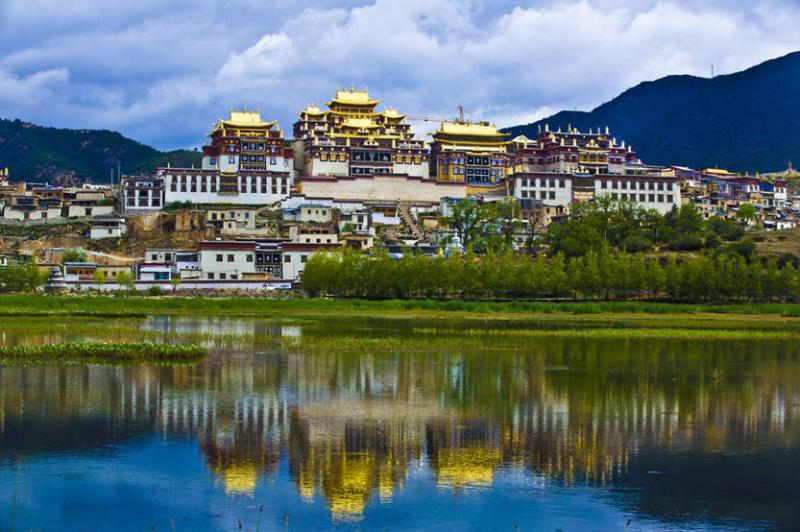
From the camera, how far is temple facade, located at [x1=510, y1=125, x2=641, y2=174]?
397 ft

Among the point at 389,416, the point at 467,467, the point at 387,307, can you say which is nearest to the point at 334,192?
the point at 387,307

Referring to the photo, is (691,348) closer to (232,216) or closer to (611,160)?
(232,216)

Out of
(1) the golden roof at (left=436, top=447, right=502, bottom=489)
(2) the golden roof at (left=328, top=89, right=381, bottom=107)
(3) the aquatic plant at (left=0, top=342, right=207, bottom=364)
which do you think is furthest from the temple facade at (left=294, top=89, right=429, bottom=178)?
(1) the golden roof at (left=436, top=447, right=502, bottom=489)

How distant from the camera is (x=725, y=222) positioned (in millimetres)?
102375

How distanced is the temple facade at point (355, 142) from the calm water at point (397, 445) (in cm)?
7262

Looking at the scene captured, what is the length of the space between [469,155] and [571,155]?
11110 millimetres

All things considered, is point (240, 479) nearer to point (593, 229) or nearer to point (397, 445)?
point (397, 445)

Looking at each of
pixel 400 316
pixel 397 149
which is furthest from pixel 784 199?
pixel 400 316

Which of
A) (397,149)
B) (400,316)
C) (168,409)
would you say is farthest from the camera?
(397,149)

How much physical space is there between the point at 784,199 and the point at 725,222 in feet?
121

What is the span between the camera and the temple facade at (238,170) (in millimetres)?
106438

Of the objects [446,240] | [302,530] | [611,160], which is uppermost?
[611,160]

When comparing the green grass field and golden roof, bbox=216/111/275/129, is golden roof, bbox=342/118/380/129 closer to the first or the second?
golden roof, bbox=216/111/275/129

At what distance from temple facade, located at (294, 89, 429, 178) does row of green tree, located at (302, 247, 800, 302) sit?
31.7 metres
